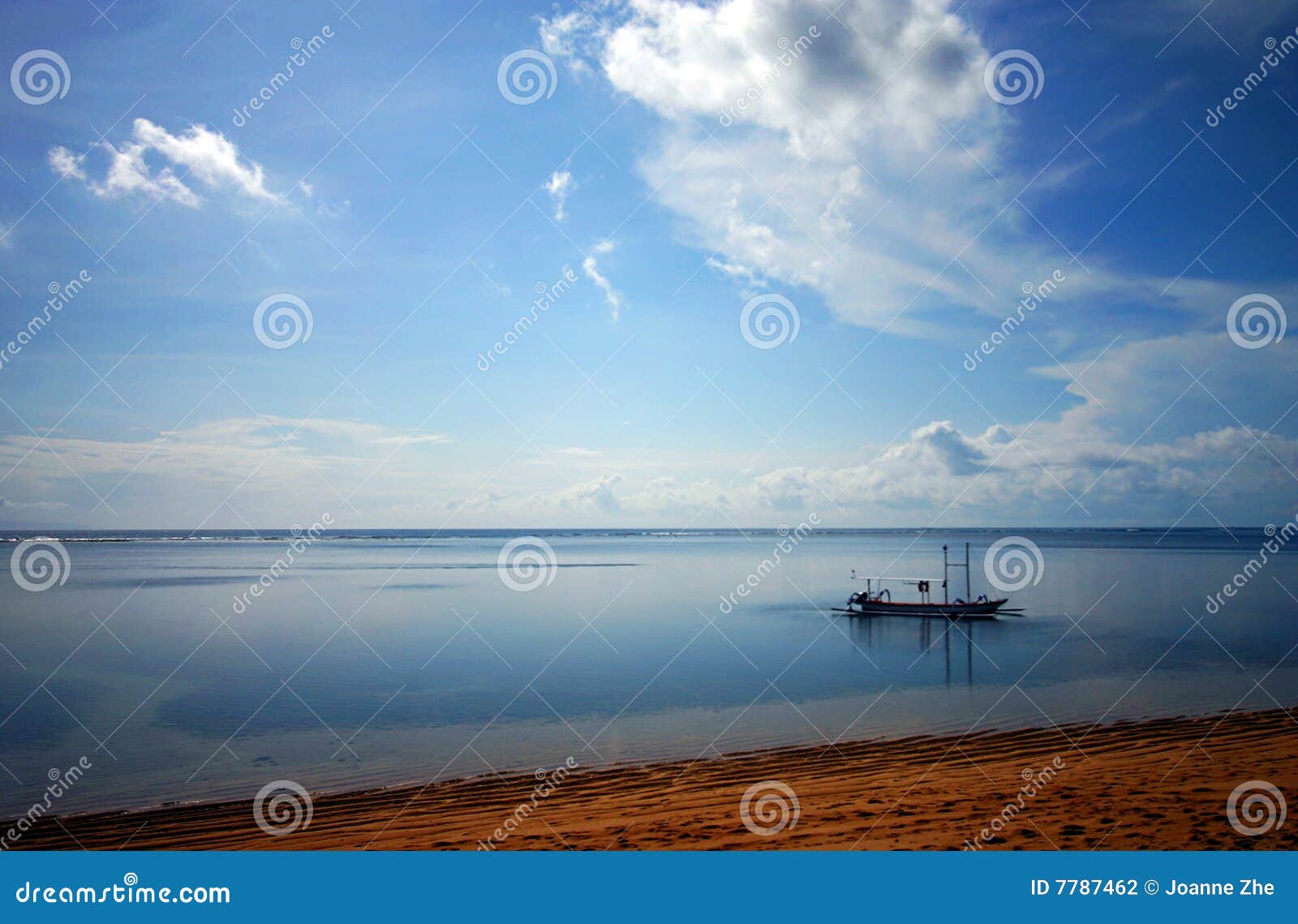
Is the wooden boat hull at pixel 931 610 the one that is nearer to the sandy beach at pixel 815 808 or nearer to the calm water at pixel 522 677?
the calm water at pixel 522 677

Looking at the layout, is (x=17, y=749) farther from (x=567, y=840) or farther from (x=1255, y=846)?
(x=1255, y=846)

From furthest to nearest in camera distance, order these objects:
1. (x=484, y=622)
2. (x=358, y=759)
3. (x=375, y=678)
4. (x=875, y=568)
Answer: (x=875, y=568) → (x=484, y=622) → (x=375, y=678) → (x=358, y=759)

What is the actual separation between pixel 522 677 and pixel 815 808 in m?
12.6

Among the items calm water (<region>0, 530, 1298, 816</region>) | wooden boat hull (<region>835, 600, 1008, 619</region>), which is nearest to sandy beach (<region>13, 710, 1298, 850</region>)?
calm water (<region>0, 530, 1298, 816</region>)

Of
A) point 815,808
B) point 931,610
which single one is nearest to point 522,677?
point 815,808

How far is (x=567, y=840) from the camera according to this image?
8617mm

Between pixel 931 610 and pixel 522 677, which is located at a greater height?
pixel 931 610

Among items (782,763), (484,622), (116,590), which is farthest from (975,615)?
(116,590)

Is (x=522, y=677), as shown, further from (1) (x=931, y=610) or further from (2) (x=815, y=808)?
(1) (x=931, y=610)

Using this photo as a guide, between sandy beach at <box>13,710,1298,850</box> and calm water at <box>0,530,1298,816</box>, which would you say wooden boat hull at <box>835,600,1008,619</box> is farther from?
sandy beach at <box>13,710,1298,850</box>

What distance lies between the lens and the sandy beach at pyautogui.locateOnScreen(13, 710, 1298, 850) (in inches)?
323

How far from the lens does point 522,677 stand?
67.3ft

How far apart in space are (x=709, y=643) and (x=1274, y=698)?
15274 mm

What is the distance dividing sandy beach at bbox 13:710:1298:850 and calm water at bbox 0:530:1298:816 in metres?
1.27
